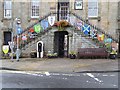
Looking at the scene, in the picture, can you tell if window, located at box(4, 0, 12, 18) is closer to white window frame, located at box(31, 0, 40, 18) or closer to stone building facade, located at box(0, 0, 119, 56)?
stone building facade, located at box(0, 0, 119, 56)

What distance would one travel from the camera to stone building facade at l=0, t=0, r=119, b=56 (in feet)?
101

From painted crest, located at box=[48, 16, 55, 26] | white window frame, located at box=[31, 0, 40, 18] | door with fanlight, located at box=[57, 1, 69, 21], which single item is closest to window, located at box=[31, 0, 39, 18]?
white window frame, located at box=[31, 0, 40, 18]

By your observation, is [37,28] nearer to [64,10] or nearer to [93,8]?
[64,10]

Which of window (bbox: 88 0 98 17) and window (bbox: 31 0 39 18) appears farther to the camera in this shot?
window (bbox: 31 0 39 18)

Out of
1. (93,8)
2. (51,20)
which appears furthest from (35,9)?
(93,8)

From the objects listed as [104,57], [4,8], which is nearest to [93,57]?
[104,57]

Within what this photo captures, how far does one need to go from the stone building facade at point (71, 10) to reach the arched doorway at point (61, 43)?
1.67 m

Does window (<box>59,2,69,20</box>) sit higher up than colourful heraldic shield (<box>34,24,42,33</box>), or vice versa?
window (<box>59,2,69,20</box>)

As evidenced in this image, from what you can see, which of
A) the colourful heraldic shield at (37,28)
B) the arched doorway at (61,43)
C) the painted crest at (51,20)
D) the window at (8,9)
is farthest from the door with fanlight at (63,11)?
the window at (8,9)

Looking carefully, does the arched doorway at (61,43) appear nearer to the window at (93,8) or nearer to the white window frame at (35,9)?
the white window frame at (35,9)

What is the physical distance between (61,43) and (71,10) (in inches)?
132

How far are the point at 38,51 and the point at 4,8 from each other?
19.4 ft

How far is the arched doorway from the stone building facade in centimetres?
167

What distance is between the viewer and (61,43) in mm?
32031
